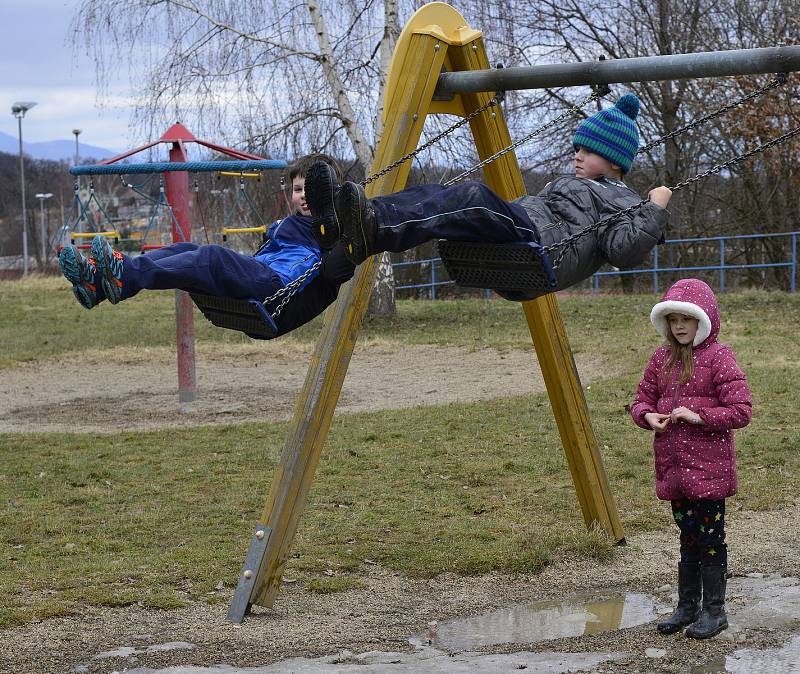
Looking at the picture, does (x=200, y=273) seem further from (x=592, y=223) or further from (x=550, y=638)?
(x=550, y=638)

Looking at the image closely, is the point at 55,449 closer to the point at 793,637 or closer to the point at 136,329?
the point at 793,637

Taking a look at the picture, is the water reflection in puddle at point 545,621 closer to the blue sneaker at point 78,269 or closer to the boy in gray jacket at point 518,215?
the boy in gray jacket at point 518,215

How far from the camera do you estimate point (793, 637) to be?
427cm

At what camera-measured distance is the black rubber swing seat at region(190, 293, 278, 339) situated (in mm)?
4402

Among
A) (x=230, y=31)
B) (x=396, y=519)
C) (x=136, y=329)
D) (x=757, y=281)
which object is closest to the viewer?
(x=396, y=519)

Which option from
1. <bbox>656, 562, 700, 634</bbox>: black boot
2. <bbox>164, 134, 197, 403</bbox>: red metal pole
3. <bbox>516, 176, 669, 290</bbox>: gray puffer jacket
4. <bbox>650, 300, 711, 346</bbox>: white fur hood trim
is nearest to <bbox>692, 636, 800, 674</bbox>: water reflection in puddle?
<bbox>656, 562, 700, 634</bbox>: black boot

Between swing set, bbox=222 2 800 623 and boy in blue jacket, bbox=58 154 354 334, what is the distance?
1.16ft

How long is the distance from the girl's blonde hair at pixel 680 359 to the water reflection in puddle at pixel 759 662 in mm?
1052

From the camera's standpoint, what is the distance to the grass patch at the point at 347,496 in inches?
217

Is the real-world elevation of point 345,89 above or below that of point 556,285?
above

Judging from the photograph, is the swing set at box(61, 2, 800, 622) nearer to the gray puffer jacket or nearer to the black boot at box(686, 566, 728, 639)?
the gray puffer jacket

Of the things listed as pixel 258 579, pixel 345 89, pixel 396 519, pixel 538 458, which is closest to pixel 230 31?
pixel 345 89

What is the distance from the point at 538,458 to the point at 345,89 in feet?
32.8

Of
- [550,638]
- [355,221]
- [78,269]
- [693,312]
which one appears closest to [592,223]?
[693,312]
